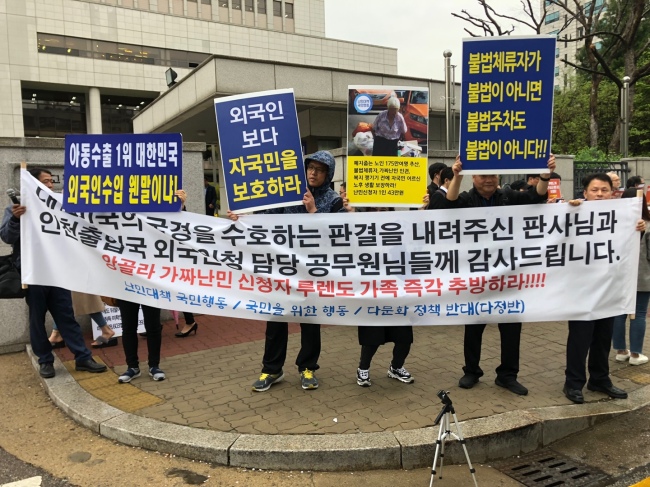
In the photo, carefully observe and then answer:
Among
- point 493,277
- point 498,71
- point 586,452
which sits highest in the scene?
point 498,71

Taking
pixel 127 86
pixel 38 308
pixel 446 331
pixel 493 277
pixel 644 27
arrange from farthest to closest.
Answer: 1. pixel 127 86
2. pixel 644 27
3. pixel 446 331
4. pixel 38 308
5. pixel 493 277

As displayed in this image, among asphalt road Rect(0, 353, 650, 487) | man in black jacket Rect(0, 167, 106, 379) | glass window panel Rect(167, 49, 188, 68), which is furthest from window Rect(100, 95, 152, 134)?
asphalt road Rect(0, 353, 650, 487)

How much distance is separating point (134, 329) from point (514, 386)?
3.49m

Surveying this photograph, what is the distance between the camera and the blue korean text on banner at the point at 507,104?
3.84 metres

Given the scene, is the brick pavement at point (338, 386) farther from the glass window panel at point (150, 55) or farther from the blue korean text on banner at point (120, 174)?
the glass window panel at point (150, 55)

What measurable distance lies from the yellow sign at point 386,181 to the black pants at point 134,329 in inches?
85.5

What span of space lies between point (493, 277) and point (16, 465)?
3.84 meters

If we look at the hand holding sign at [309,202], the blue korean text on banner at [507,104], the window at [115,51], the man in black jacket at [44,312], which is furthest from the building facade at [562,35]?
the man in black jacket at [44,312]

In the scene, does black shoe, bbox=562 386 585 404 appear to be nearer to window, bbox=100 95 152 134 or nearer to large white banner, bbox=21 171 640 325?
large white banner, bbox=21 171 640 325

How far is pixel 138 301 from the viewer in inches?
176

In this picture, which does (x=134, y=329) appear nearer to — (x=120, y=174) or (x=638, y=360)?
(x=120, y=174)

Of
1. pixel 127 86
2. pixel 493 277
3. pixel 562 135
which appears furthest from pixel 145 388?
pixel 127 86

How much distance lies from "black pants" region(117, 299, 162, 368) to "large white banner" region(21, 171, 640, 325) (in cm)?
24

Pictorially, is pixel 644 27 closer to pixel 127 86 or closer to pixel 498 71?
pixel 498 71
